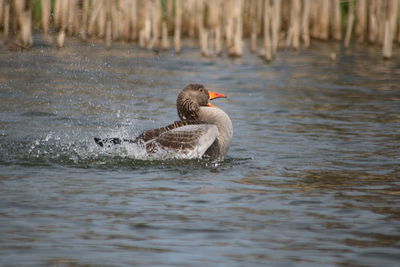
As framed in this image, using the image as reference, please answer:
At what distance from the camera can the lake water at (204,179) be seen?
573cm

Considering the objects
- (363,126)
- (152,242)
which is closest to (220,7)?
(363,126)

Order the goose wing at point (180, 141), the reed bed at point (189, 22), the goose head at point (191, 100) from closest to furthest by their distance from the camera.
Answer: the goose wing at point (180, 141), the goose head at point (191, 100), the reed bed at point (189, 22)

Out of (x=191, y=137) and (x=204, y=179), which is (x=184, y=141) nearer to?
(x=191, y=137)

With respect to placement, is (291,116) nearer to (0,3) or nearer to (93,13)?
(93,13)

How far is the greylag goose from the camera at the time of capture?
9031 mm

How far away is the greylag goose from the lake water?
17 centimetres

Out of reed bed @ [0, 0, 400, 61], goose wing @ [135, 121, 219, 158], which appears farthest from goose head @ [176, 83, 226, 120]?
reed bed @ [0, 0, 400, 61]

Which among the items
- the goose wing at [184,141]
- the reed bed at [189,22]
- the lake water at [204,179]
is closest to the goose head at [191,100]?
the goose wing at [184,141]

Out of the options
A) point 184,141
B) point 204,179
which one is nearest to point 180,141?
point 184,141

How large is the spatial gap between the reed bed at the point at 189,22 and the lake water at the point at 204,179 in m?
2.68

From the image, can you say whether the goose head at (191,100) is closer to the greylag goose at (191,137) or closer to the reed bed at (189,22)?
the greylag goose at (191,137)

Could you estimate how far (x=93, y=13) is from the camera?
68.3 feet

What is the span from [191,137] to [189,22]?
1625 centimetres

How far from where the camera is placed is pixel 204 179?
8.35 metres
